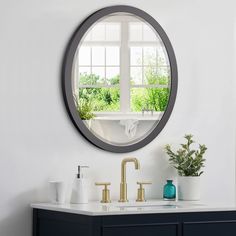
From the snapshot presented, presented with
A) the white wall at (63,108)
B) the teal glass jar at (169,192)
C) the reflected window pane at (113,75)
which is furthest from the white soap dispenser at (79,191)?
the reflected window pane at (113,75)

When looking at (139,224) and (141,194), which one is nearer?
(139,224)

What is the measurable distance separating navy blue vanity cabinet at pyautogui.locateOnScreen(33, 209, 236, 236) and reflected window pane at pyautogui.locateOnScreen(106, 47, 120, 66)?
3.07ft

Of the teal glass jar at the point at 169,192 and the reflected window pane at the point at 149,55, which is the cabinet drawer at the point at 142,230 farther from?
the reflected window pane at the point at 149,55

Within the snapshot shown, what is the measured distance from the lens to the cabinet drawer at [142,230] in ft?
10.6

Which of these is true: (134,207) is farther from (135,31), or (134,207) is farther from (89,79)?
(135,31)

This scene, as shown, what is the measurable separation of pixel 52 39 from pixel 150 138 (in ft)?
2.59

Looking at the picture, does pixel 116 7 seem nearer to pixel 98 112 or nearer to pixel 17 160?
pixel 98 112

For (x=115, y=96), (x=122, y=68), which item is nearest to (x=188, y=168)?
(x=115, y=96)

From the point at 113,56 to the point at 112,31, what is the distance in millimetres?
141

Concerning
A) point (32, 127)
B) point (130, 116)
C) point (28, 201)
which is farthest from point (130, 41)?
point (28, 201)

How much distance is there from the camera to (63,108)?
3.83 metres

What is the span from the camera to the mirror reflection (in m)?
3.88

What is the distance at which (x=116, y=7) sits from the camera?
3930mm

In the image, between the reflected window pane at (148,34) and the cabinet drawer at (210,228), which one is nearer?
the cabinet drawer at (210,228)
